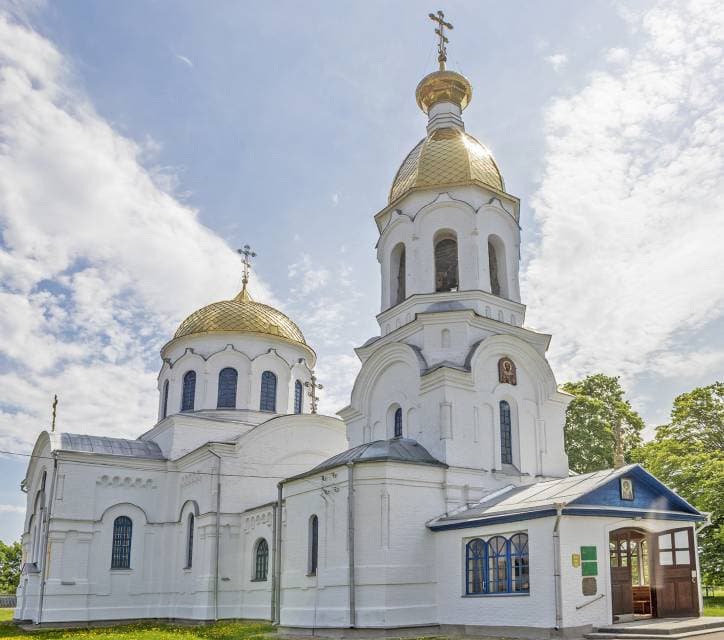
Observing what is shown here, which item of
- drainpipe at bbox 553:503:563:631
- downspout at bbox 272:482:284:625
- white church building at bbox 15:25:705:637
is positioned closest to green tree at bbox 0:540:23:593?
white church building at bbox 15:25:705:637

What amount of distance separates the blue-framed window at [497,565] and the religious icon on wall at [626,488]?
73.2 inches

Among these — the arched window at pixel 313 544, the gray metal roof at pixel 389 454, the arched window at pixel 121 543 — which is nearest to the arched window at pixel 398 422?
the gray metal roof at pixel 389 454

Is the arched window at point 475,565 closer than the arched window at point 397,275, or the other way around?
the arched window at point 475,565

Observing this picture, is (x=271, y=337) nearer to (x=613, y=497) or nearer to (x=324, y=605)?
(x=324, y=605)

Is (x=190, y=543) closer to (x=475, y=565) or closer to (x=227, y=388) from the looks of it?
(x=227, y=388)

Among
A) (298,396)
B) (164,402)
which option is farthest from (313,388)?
(164,402)

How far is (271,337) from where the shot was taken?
2527 cm

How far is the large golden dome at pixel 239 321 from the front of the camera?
82.2 ft

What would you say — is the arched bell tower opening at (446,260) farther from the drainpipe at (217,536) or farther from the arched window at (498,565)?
the drainpipe at (217,536)

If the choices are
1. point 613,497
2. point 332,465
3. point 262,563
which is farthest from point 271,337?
point 613,497

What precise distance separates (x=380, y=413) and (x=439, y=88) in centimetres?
963

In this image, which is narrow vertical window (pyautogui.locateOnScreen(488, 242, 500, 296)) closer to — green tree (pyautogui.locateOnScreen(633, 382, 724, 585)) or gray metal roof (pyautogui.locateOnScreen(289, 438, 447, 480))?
gray metal roof (pyautogui.locateOnScreen(289, 438, 447, 480))

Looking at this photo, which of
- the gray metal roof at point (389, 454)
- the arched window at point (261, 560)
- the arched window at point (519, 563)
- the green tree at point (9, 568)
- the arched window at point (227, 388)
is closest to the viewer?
the arched window at point (519, 563)

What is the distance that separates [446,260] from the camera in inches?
722
